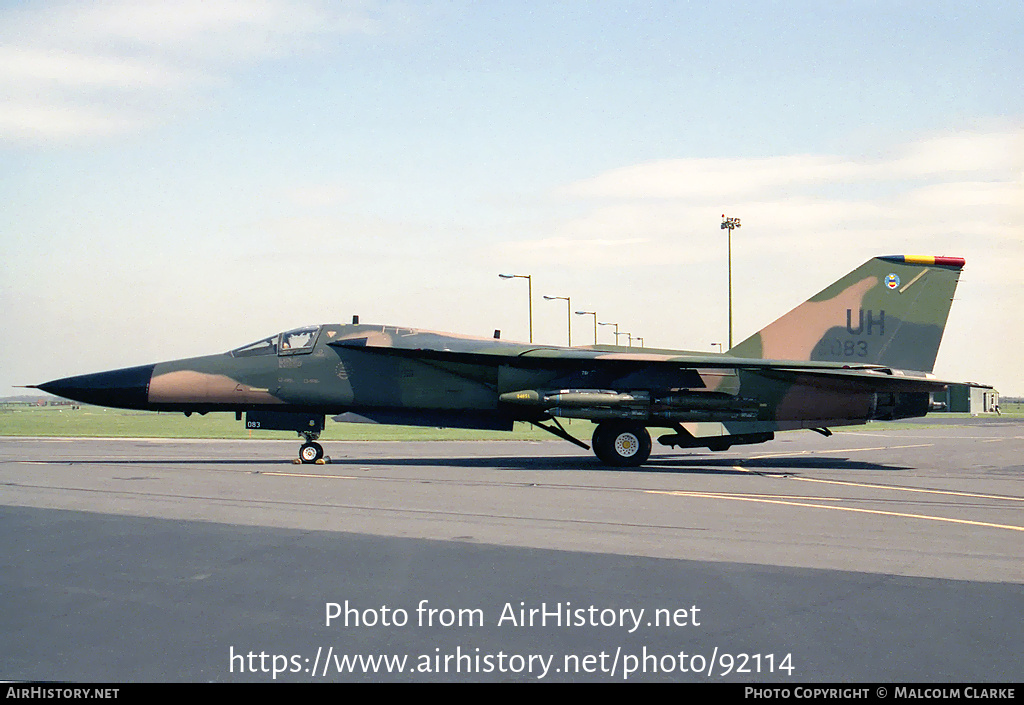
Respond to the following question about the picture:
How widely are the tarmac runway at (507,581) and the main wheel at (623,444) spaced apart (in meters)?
4.85

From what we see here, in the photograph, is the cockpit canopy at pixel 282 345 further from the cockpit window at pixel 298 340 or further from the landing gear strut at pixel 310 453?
the landing gear strut at pixel 310 453

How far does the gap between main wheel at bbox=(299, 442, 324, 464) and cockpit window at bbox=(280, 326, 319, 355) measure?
2.35m

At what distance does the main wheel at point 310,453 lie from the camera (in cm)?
2072

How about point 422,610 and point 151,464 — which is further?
point 151,464

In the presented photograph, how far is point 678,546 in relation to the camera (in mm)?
9484

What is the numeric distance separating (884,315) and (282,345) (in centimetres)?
1555

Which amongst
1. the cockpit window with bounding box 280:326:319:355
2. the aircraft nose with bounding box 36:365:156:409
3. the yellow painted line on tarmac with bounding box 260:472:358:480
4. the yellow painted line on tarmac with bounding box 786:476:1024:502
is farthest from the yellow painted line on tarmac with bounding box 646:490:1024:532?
the aircraft nose with bounding box 36:365:156:409

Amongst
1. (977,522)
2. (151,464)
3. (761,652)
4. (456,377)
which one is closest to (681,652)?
(761,652)

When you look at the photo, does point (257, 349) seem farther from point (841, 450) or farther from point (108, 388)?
point (841, 450)

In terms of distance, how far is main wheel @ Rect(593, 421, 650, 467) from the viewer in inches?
822

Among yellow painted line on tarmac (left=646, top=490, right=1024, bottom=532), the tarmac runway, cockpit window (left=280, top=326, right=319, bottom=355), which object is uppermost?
cockpit window (left=280, top=326, right=319, bottom=355)

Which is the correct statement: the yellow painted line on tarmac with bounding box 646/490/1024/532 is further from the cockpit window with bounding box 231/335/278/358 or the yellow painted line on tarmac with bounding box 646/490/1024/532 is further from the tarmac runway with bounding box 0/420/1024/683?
the cockpit window with bounding box 231/335/278/358

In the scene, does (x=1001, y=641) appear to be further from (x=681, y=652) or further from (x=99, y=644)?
(x=99, y=644)

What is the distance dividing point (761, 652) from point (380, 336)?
54.5 feet
